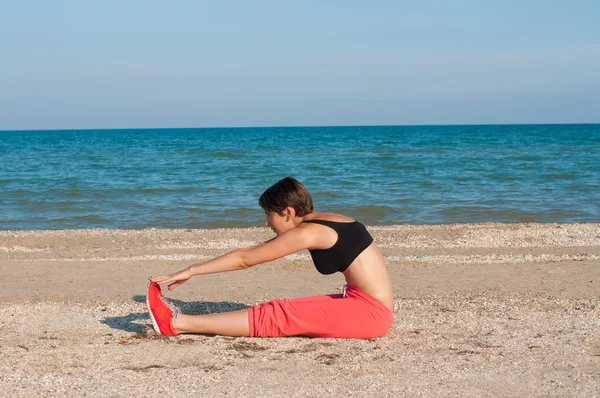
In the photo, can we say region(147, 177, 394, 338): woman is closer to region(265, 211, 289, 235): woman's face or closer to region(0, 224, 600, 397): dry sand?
region(265, 211, 289, 235): woman's face

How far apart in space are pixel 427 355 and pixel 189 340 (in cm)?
178

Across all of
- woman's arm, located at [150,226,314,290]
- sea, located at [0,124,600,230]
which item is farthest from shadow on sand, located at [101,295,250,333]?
sea, located at [0,124,600,230]

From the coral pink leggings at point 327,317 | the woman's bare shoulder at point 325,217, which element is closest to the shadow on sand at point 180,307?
the coral pink leggings at point 327,317

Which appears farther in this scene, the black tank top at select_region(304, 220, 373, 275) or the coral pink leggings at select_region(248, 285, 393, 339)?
the coral pink leggings at select_region(248, 285, 393, 339)

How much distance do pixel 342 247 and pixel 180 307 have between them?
2.24 m

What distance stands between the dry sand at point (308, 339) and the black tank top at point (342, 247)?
0.62 metres

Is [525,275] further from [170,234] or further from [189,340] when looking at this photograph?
[170,234]

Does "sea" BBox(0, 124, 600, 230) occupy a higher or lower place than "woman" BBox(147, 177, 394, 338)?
lower

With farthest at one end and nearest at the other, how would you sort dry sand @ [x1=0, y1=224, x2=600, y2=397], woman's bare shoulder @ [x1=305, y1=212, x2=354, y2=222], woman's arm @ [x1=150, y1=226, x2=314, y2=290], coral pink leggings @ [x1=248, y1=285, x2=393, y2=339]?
coral pink leggings @ [x1=248, y1=285, x2=393, y2=339] < woman's bare shoulder @ [x1=305, y1=212, x2=354, y2=222] < woman's arm @ [x1=150, y1=226, x2=314, y2=290] < dry sand @ [x1=0, y1=224, x2=600, y2=397]

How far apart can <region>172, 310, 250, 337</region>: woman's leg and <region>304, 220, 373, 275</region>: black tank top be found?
771 millimetres

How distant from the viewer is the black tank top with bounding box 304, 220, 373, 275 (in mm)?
4953

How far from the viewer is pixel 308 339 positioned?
530 centimetres

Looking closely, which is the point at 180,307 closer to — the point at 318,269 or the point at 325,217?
the point at 318,269

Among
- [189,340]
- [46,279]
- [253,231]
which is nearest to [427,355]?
[189,340]
